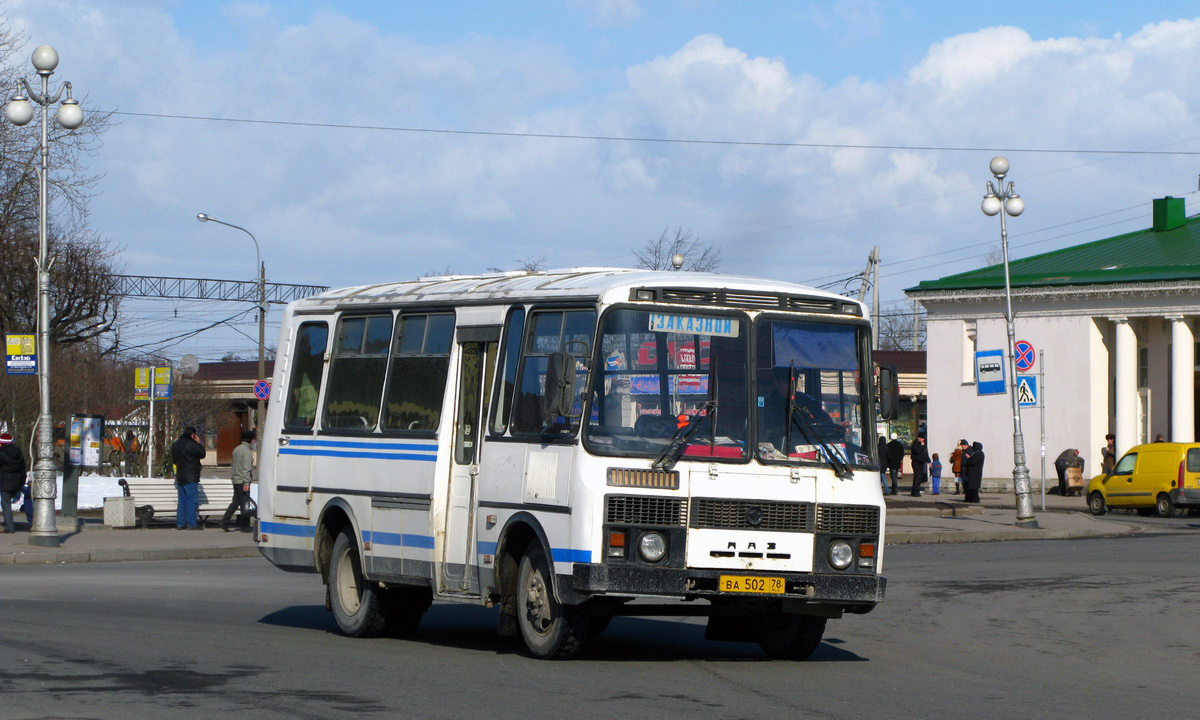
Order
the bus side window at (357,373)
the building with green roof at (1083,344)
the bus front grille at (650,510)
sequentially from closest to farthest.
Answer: the bus front grille at (650,510) < the bus side window at (357,373) < the building with green roof at (1083,344)

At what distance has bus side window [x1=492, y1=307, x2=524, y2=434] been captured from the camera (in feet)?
40.4

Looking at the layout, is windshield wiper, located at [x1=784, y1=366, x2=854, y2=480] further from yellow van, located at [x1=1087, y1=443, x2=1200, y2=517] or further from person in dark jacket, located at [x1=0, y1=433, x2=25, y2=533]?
yellow van, located at [x1=1087, y1=443, x2=1200, y2=517]

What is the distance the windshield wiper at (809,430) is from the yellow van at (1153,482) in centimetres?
2880

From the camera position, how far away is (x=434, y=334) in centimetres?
1331

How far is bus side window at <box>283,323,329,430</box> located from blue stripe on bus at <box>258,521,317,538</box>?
86cm

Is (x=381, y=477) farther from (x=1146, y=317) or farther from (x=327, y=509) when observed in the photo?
(x=1146, y=317)

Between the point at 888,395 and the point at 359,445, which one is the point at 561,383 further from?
the point at 359,445

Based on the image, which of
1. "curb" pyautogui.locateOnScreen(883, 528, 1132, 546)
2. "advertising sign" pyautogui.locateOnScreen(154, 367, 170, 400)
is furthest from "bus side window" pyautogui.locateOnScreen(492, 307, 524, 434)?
"advertising sign" pyautogui.locateOnScreen(154, 367, 170, 400)

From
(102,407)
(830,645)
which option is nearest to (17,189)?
(102,407)

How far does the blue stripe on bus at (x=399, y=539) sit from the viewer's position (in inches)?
504

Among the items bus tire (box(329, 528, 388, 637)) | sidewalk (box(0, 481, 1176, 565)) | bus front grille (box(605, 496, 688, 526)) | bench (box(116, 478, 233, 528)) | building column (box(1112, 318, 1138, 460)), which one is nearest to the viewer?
bus front grille (box(605, 496, 688, 526))

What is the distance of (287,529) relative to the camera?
1458 centimetres

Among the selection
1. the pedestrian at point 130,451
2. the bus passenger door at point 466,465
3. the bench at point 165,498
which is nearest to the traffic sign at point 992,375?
the bench at point 165,498

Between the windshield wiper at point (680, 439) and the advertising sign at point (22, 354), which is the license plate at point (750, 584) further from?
the advertising sign at point (22, 354)
